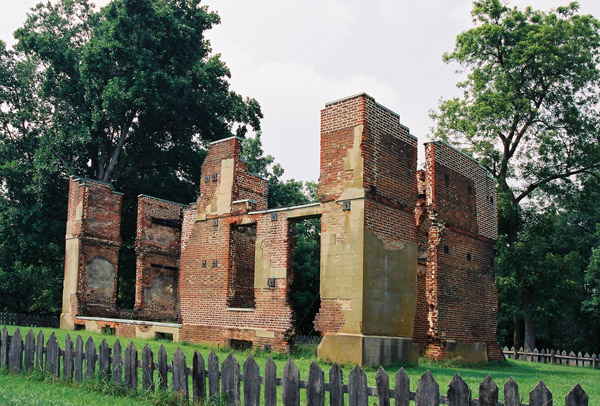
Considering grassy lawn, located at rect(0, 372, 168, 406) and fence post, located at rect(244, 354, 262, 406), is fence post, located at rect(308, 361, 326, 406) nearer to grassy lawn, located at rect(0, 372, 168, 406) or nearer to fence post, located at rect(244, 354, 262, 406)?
fence post, located at rect(244, 354, 262, 406)

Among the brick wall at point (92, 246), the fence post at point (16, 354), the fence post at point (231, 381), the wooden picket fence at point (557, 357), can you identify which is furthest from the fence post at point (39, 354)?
the wooden picket fence at point (557, 357)

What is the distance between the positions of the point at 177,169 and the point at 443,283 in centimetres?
2000

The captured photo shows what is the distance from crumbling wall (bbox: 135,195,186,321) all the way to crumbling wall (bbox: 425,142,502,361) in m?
11.8

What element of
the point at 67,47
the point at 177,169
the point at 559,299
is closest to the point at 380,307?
the point at 559,299

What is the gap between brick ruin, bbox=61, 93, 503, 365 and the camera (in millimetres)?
14047

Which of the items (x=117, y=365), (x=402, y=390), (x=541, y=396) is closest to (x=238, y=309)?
(x=117, y=365)

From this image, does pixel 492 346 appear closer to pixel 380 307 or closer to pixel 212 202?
pixel 380 307

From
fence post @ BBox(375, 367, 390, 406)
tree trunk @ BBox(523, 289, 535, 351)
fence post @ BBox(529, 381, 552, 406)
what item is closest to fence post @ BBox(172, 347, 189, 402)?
fence post @ BBox(375, 367, 390, 406)

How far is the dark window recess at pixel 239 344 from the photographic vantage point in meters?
16.4

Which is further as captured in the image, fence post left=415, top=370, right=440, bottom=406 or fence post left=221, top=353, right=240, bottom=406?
fence post left=221, top=353, right=240, bottom=406

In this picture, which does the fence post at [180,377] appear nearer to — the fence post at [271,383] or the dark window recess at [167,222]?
the fence post at [271,383]

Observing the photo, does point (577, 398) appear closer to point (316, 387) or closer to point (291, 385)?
point (316, 387)

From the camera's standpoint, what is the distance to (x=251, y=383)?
7.07 m

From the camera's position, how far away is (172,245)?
25391mm
